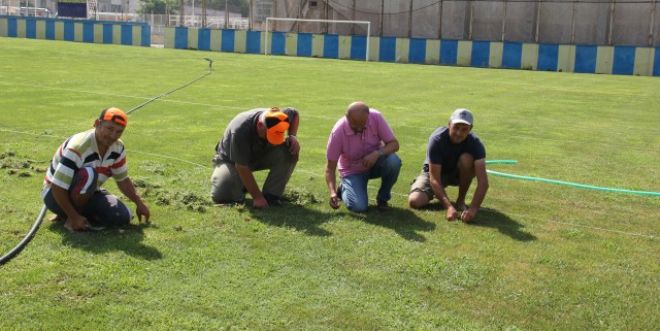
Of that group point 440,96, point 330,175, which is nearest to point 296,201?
point 330,175

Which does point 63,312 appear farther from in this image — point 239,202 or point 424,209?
point 424,209

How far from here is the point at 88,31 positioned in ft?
156

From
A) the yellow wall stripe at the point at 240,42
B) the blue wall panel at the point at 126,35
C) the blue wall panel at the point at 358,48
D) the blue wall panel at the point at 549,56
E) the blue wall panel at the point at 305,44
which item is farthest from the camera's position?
the blue wall panel at the point at 126,35

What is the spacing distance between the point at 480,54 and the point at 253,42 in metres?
12.8

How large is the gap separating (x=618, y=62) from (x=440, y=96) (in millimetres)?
20568

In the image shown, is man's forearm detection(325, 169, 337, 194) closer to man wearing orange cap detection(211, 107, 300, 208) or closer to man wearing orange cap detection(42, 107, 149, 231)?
man wearing orange cap detection(211, 107, 300, 208)

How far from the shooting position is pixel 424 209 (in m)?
7.12

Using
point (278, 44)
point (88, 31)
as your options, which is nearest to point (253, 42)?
point (278, 44)

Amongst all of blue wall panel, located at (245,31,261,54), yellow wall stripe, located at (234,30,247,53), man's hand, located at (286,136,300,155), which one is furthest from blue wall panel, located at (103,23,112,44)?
man's hand, located at (286,136,300,155)

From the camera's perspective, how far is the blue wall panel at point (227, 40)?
140 ft

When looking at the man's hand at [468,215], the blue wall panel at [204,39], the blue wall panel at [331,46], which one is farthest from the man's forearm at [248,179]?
the blue wall panel at [204,39]

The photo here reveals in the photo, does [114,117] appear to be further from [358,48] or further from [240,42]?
[240,42]

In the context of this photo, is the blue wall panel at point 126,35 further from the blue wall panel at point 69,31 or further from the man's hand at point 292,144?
the man's hand at point 292,144

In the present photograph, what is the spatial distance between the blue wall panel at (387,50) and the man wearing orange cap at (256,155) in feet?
108
